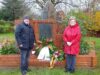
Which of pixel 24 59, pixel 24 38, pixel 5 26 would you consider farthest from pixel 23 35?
pixel 5 26

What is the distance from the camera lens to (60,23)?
12.2m

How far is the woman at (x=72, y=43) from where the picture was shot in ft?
34.4

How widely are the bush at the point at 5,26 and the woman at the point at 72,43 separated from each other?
26043 millimetres

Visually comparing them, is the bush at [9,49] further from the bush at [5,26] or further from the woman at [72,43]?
the bush at [5,26]

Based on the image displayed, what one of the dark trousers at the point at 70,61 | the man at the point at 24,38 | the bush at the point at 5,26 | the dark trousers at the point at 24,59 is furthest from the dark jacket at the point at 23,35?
the bush at the point at 5,26

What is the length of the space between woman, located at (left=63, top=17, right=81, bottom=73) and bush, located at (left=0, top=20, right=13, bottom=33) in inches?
1025

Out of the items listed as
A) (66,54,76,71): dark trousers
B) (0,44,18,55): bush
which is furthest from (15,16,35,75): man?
(0,44,18,55): bush

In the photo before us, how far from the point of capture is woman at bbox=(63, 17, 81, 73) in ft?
34.4

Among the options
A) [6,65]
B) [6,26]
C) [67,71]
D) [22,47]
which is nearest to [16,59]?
[6,65]

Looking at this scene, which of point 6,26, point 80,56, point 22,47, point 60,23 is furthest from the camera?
point 6,26

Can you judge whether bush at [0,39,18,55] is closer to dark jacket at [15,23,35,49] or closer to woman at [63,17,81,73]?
dark jacket at [15,23,35,49]

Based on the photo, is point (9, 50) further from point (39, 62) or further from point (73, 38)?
point (73, 38)

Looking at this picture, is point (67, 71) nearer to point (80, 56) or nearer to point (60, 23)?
point (80, 56)

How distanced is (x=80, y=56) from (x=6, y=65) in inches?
97.7
